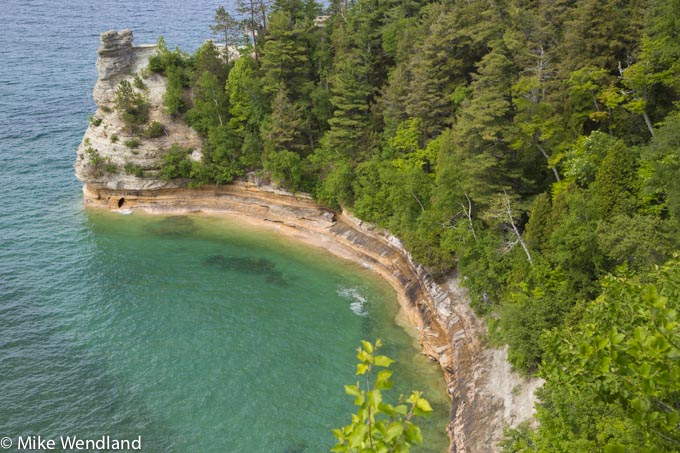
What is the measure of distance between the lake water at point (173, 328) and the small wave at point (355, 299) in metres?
0.14

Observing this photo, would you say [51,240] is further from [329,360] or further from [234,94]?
[329,360]

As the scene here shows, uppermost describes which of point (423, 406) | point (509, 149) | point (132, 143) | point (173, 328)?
point (423, 406)

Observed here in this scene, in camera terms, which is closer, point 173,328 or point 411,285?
point 173,328

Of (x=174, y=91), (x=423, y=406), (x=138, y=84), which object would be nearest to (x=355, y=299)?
(x=174, y=91)

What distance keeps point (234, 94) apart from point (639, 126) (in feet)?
132

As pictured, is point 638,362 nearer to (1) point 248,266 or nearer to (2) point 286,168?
(1) point 248,266

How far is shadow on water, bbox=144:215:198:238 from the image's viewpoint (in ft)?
173

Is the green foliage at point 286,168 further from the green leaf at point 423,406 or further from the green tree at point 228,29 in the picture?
the green leaf at point 423,406

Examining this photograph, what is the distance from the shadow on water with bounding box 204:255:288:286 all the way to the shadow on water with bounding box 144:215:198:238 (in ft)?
20.3

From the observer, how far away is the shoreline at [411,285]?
92.6 feet

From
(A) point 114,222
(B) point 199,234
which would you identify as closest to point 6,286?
(A) point 114,222

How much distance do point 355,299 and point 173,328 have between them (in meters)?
14.6

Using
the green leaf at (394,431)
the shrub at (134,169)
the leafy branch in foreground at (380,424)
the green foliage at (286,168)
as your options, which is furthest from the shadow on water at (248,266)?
the green leaf at (394,431)

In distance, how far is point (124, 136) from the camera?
5778cm
